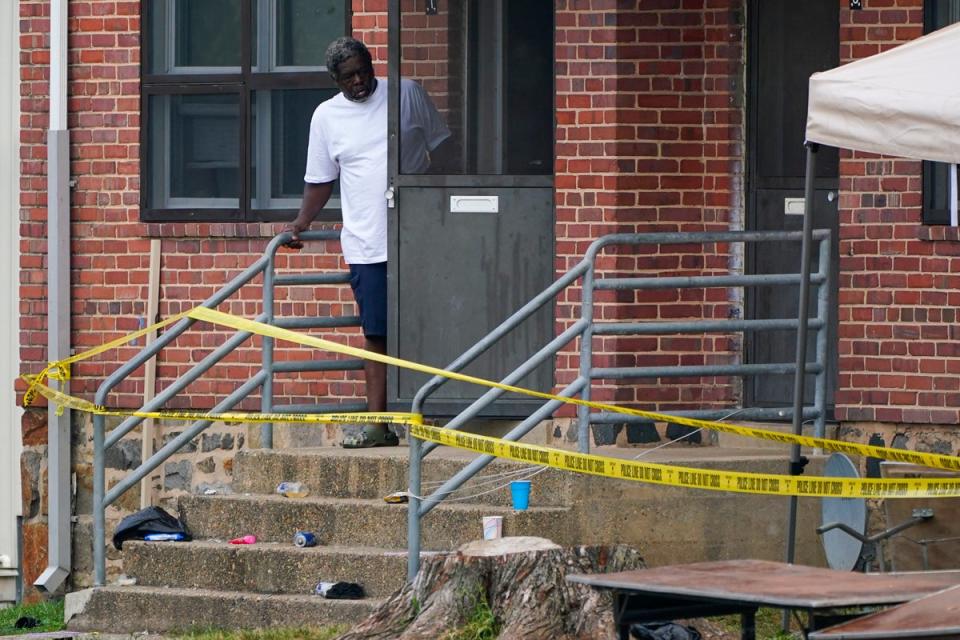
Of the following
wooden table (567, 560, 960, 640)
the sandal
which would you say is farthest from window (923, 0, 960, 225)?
wooden table (567, 560, 960, 640)

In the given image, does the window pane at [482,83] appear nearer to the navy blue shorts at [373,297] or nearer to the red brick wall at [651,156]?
the red brick wall at [651,156]

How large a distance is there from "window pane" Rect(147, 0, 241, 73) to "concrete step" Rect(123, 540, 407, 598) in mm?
3160

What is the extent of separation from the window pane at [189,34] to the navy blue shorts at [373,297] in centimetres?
188

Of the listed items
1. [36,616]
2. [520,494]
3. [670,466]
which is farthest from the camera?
[36,616]

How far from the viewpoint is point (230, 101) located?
37.9 feet

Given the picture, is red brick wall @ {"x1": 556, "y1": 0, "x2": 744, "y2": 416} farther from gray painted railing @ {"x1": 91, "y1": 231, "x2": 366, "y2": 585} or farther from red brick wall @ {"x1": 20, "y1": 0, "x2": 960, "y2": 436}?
gray painted railing @ {"x1": 91, "y1": 231, "x2": 366, "y2": 585}

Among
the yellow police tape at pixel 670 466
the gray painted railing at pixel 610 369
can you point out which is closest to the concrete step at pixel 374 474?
the gray painted railing at pixel 610 369

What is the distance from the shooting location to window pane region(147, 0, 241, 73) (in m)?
11.6

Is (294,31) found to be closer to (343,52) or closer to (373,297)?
(343,52)

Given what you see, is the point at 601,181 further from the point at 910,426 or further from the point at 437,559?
the point at 437,559

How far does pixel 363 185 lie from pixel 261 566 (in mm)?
2185

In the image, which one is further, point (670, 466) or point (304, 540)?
point (304, 540)

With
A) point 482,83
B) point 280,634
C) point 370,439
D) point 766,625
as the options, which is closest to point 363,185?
point 482,83

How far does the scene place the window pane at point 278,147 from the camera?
11461 mm
